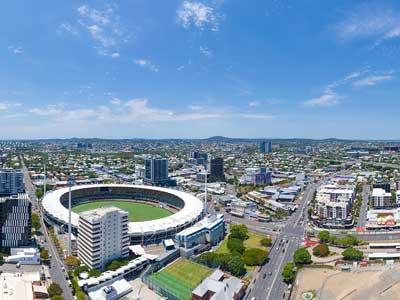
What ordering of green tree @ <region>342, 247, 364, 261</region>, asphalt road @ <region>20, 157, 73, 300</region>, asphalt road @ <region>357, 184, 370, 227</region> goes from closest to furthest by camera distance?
asphalt road @ <region>20, 157, 73, 300</region>, green tree @ <region>342, 247, 364, 261</region>, asphalt road @ <region>357, 184, 370, 227</region>

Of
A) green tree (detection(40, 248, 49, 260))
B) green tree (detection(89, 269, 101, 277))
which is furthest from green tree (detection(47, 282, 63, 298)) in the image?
green tree (detection(40, 248, 49, 260))

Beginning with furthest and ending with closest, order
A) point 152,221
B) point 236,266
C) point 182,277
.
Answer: point 152,221 → point 236,266 → point 182,277

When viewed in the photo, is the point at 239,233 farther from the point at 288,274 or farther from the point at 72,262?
the point at 72,262

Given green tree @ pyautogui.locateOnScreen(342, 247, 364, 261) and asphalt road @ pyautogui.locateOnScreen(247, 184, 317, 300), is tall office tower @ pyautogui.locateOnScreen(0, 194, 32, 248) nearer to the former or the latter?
asphalt road @ pyautogui.locateOnScreen(247, 184, 317, 300)

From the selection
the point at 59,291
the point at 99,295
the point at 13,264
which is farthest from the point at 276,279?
the point at 13,264

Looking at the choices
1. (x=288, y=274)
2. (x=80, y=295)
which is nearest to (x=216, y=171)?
(x=288, y=274)

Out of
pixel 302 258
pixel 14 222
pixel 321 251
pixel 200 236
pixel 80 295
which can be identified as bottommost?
pixel 80 295
